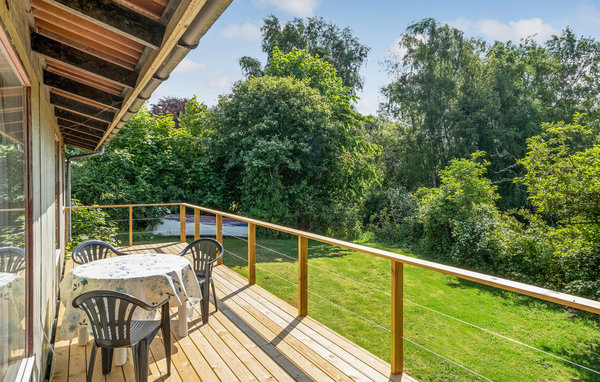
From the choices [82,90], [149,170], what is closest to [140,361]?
[82,90]

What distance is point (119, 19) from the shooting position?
5.47 ft

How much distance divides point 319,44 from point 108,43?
19286mm

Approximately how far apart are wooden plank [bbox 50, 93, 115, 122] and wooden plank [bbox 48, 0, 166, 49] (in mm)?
2283

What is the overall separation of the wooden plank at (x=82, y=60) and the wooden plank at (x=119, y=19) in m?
0.83

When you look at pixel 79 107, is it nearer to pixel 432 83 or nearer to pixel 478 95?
pixel 432 83

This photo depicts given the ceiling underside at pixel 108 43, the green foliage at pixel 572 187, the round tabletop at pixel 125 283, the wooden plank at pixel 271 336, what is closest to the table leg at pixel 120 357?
the round tabletop at pixel 125 283

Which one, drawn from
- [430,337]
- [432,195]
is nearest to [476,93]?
[432,195]

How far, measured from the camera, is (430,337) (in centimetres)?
509

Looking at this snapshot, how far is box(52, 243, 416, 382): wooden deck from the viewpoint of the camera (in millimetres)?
2551

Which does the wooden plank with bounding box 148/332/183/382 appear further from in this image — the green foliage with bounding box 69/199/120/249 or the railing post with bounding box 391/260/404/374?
the green foliage with bounding box 69/199/120/249

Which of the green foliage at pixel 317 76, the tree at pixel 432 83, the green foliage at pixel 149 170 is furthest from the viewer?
the tree at pixel 432 83

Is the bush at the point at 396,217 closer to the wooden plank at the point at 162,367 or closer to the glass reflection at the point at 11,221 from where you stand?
the wooden plank at the point at 162,367

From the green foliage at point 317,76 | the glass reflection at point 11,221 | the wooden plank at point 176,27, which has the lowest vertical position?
the glass reflection at point 11,221

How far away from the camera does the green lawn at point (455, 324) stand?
14.3ft
